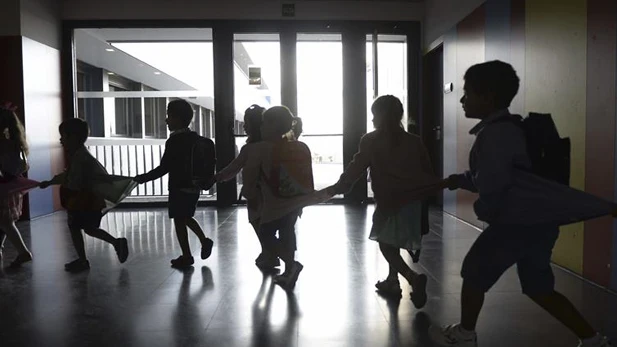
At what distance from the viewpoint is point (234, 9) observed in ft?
24.3

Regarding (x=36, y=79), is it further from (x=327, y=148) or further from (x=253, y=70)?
(x=327, y=148)

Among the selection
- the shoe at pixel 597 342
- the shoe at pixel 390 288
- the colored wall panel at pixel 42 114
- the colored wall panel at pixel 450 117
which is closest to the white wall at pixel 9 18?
the colored wall panel at pixel 42 114

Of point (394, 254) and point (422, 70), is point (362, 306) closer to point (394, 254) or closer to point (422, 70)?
point (394, 254)

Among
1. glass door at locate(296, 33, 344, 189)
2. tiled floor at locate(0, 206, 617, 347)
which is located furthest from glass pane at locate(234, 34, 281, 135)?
tiled floor at locate(0, 206, 617, 347)

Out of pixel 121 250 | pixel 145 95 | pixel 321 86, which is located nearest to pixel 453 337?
pixel 121 250

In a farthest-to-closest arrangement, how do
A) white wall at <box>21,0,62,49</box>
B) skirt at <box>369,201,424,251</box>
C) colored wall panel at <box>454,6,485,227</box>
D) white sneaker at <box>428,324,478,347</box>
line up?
1. white wall at <box>21,0,62,49</box>
2. colored wall panel at <box>454,6,485,227</box>
3. skirt at <box>369,201,424,251</box>
4. white sneaker at <box>428,324,478,347</box>

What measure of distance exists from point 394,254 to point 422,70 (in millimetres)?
5006

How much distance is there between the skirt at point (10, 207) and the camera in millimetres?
3910

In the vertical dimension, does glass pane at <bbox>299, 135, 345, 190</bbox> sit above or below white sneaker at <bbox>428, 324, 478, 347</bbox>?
above

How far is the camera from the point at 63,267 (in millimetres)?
3814

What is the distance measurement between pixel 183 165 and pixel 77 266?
1062 millimetres

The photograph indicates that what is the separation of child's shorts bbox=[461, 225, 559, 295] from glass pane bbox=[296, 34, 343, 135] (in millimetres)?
5859

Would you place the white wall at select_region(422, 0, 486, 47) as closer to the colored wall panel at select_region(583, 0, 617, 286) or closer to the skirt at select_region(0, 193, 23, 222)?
the colored wall panel at select_region(583, 0, 617, 286)

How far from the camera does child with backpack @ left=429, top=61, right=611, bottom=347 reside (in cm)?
186
